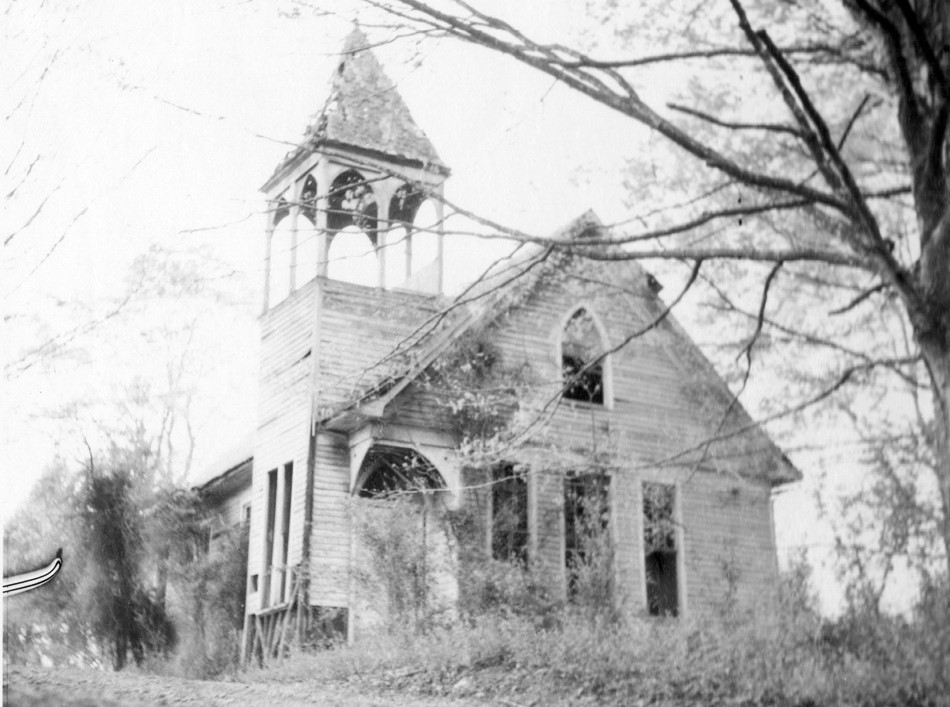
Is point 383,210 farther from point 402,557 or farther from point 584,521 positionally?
point 584,521

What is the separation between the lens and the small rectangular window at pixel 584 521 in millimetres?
6344

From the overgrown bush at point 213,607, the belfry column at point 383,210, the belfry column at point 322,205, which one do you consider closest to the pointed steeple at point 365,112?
the belfry column at point 322,205

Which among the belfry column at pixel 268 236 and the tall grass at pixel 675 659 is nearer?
the tall grass at pixel 675 659

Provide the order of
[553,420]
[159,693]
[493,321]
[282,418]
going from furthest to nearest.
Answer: [493,321], [282,418], [553,420], [159,693]

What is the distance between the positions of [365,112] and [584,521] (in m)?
3.01

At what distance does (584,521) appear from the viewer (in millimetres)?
6578

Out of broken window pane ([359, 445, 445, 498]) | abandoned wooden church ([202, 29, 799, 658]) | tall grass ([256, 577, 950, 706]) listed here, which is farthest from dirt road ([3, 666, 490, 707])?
broken window pane ([359, 445, 445, 498])

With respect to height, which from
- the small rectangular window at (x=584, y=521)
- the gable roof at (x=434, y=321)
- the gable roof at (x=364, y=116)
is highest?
the gable roof at (x=364, y=116)

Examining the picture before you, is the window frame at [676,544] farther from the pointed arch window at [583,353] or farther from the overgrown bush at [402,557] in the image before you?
the overgrown bush at [402,557]

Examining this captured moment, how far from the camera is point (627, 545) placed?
6.79 meters

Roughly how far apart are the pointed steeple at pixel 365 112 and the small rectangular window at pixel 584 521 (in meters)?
2.39

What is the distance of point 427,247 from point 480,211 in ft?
1.49

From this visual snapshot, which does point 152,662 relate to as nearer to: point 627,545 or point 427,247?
point 427,247

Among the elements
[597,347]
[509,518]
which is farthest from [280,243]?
[509,518]
